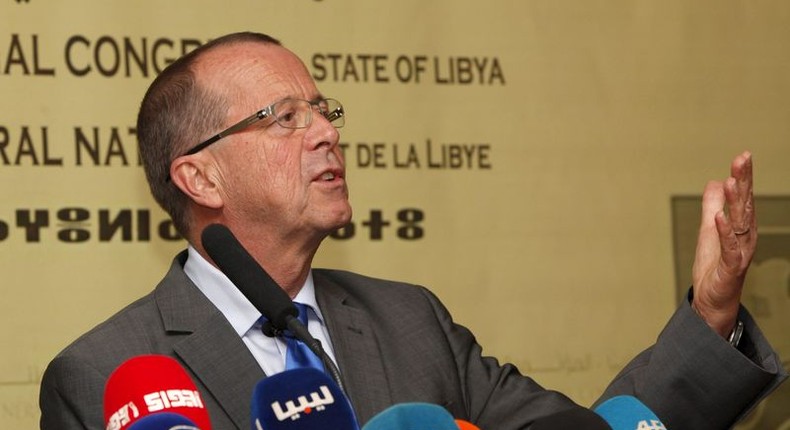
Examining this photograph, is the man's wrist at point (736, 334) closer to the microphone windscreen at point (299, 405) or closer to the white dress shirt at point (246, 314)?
the white dress shirt at point (246, 314)

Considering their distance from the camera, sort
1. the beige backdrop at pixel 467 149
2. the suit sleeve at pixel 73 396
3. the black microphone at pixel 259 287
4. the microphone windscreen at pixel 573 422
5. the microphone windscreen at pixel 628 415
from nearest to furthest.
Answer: the microphone windscreen at pixel 573 422 → the microphone windscreen at pixel 628 415 → the black microphone at pixel 259 287 → the suit sleeve at pixel 73 396 → the beige backdrop at pixel 467 149

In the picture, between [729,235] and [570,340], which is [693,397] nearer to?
[729,235]

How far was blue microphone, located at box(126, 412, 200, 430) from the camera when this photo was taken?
1.38 meters

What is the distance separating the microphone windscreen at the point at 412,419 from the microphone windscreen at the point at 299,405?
2.9 inches

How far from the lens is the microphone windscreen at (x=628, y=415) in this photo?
1.67 meters

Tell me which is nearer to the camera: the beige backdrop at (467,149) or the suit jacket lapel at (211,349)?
the suit jacket lapel at (211,349)

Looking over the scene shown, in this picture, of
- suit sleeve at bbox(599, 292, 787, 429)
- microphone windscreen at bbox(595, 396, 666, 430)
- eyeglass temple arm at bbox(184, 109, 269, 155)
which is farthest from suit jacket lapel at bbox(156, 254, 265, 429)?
microphone windscreen at bbox(595, 396, 666, 430)

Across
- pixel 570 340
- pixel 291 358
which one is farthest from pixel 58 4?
pixel 570 340

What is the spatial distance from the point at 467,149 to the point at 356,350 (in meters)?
1.19

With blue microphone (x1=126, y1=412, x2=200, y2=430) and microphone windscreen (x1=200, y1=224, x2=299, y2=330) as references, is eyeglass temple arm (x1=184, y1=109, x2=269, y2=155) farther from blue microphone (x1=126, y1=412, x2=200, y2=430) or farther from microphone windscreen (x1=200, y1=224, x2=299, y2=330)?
blue microphone (x1=126, y1=412, x2=200, y2=430)

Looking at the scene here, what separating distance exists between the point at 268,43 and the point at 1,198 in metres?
0.87

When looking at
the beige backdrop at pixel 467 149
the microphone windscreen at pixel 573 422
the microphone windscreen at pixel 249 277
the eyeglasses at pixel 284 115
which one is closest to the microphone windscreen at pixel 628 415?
the microphone windscreen at pixel 573 422

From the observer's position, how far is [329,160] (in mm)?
2604

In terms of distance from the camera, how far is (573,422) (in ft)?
4.76
